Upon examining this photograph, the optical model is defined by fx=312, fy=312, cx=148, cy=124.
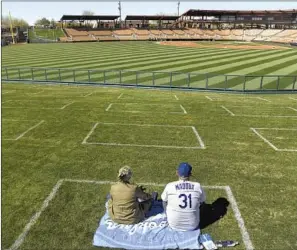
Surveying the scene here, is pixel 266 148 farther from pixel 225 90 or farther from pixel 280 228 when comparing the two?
pixel 225 90

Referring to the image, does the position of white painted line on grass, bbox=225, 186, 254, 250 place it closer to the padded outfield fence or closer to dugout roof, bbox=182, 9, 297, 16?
the padded outfield fence

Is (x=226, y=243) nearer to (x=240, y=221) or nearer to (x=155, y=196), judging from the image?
(x=240, y=221)

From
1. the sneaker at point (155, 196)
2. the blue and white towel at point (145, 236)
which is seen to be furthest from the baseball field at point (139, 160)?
the sneaker at point (155, 196)

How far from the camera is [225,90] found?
2514 cm

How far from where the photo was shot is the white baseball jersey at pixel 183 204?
638cm

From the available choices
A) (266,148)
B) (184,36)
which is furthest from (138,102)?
(184,36)

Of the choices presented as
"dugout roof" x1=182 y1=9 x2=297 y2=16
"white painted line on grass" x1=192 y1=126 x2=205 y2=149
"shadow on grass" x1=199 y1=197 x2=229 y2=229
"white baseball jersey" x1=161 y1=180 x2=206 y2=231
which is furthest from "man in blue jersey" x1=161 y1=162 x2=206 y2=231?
"dugout roof" x1=182 y1=9 x2=297 y2=16

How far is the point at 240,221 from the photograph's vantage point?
7.02m

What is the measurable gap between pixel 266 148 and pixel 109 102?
33.7 ft

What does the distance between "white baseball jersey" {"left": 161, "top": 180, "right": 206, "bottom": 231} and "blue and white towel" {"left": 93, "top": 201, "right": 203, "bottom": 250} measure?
179mm

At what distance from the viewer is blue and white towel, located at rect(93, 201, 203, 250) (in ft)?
20.1

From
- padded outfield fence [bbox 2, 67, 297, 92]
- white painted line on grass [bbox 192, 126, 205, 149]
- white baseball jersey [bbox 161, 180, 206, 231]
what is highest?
white baseball jersey [bbox 161, 180, 206, 231]

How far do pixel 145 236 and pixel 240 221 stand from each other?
7.37 feet

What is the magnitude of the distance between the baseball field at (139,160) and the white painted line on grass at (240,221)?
2cm
